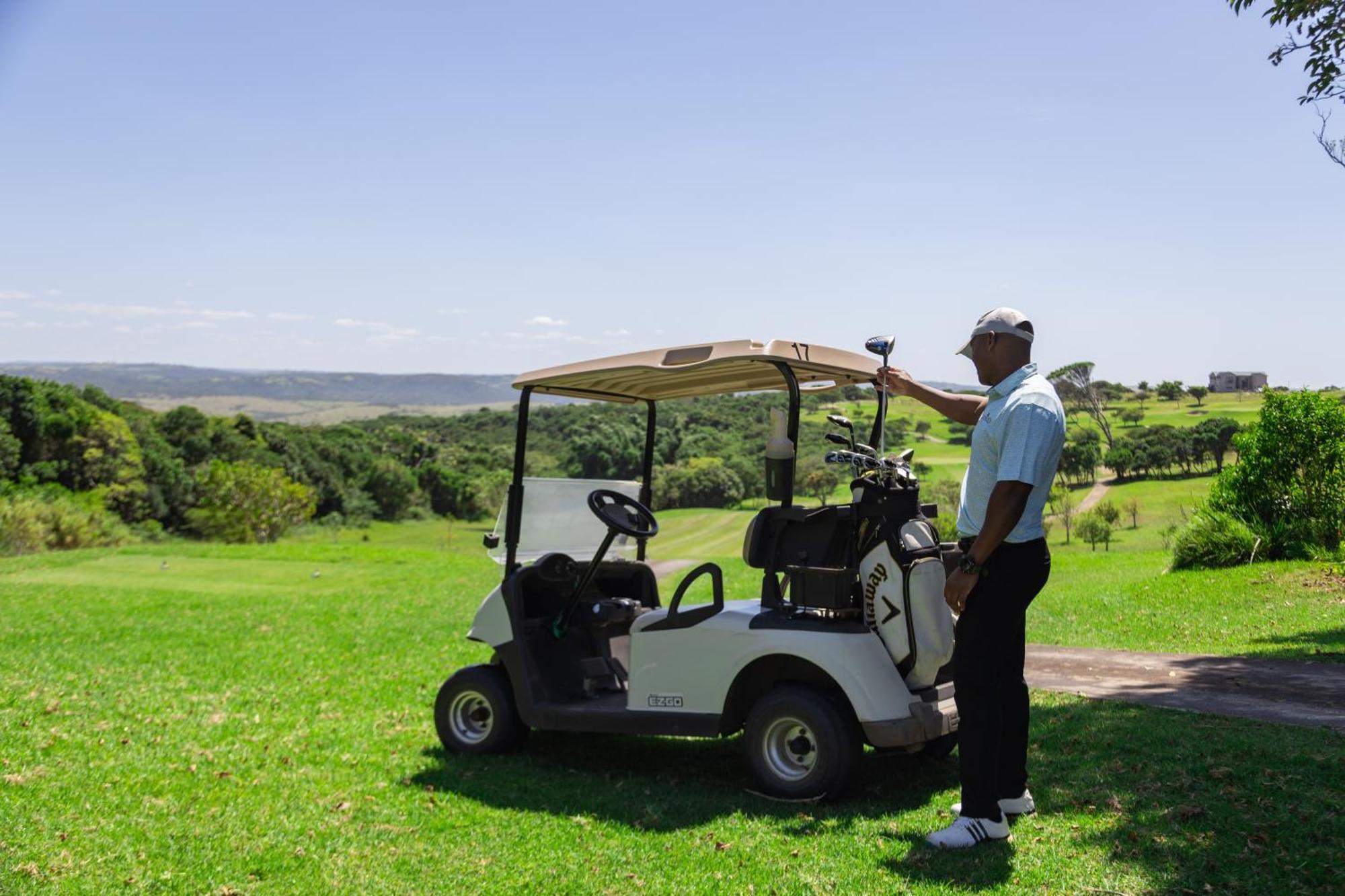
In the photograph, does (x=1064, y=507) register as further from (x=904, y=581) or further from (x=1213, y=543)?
(x=904, y=581)

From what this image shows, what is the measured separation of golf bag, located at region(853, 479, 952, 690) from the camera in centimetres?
497

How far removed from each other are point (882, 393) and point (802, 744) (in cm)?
197

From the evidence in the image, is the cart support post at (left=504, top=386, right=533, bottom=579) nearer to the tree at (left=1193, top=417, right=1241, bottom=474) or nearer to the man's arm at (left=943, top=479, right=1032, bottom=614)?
the man's arm at (left=943, top=479, right=1032, bottom=614)

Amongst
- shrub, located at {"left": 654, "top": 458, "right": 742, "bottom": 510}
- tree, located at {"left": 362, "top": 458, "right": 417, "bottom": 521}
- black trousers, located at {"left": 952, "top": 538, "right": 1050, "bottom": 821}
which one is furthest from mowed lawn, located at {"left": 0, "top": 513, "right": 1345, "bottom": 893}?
tree, located at {"left": 362, "top": 458, "right": 417, "bottom": 521}

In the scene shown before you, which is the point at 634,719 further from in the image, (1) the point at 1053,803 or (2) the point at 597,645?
(1) the point at 1053,803

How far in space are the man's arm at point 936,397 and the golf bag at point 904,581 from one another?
0.42 m

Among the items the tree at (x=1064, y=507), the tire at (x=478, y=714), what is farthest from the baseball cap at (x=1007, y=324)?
the tree at (x=1064, y=507)

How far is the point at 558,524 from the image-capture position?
7.07 metres

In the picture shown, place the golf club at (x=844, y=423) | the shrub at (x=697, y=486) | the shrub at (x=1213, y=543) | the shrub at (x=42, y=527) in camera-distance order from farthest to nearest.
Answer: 1. the shrub at (x=42, y=527)
2. the shrub at (x=1213, y=543)
3. the shrub at (x=697, y=486)
4. the golf club at (x=844, y=423)

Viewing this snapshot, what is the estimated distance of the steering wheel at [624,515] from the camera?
6.18 m

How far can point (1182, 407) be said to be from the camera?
32000mm

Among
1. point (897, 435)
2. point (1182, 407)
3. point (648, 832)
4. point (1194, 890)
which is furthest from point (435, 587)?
point (1182, 407)

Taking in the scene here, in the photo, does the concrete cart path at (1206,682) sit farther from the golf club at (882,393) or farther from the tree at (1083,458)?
the tree at (1083,458)


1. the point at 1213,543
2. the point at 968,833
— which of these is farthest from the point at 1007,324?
the point at 1213,543
